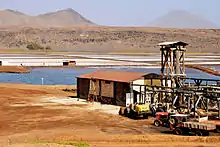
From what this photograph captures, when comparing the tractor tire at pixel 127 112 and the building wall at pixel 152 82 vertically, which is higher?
the building wall at pixel 152 82

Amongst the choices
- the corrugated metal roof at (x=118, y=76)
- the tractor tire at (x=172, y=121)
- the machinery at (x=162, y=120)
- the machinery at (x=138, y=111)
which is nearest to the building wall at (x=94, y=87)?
the corrugated metal roof at (x=118, y=76)

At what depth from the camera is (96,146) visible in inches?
1029

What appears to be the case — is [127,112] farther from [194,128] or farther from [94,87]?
[94,87]

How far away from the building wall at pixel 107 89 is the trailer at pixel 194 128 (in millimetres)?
16493

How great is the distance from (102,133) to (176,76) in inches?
633

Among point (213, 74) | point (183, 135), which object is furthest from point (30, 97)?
point (213, 74)

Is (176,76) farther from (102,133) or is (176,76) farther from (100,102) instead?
(102,133)

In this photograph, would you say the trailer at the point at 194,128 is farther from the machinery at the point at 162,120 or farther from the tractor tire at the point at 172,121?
the machinery at the point at 162,120

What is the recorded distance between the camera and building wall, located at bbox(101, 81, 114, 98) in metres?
46.9

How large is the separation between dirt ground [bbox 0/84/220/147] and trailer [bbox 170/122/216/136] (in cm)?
94

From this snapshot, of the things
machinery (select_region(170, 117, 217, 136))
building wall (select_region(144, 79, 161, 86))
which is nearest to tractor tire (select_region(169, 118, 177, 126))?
machinery (select_region(170, 117, 217, 136))

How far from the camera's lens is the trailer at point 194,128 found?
29.5 metres

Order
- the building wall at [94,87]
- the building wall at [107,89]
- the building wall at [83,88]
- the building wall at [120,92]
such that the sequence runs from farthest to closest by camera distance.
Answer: the building wall at [83,88], the building wall at [94,87], the building wall at [107,89], the building wall at [120,92]

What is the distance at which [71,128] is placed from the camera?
33.9 meters
